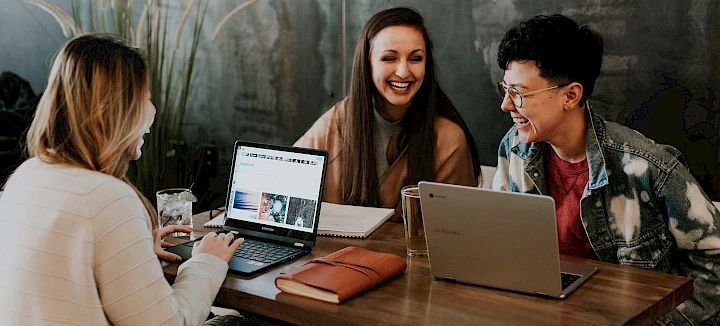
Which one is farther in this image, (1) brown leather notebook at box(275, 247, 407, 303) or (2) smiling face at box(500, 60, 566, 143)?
(2) smiling face at box(500, 60, 566, 143)

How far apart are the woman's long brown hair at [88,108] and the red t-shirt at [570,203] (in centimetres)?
122

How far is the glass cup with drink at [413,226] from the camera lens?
197 cm

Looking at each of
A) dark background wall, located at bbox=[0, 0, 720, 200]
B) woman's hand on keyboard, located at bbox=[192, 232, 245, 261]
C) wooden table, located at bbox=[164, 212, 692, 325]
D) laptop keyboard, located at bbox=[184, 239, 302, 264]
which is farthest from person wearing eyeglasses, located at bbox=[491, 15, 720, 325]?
woman's hand on keyboard, located at bbox=[192, 232, 245, 261]

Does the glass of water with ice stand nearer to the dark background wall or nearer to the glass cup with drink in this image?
the glass cup with drink

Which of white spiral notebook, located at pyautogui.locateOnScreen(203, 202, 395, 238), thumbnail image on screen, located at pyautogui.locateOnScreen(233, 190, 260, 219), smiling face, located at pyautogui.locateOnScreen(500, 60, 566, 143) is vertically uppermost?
smiling face, located at pyautogui.locateOnScreen(500, 60, 566, 143)

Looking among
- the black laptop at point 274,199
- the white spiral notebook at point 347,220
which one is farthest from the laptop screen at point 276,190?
the white spiral notebook at point 347,220

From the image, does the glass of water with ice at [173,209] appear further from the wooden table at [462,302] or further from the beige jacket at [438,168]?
the beige jacket at [438,168]

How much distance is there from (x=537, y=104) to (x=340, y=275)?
0.79 meters

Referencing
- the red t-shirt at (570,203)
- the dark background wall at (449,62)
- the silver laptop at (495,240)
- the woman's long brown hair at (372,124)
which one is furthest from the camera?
the dark background wall at (449,62)

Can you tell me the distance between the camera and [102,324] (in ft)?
5.03

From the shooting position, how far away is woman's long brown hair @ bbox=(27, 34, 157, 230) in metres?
1.56

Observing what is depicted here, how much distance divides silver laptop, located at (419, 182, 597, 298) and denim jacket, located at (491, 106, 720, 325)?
1.11 ft

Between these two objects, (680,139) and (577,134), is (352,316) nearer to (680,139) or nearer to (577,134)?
(577,134)

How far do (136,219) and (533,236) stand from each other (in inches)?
31.1
